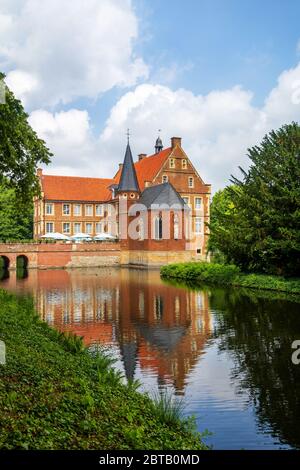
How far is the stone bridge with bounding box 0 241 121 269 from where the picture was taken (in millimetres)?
52781

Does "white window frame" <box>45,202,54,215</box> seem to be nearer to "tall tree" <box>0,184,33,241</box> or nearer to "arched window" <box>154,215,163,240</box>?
"tall tree" <box>0,184,33,241</box>

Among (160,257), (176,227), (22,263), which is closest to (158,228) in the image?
(176,227)

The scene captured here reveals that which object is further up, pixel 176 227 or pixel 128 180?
pixel 128 180

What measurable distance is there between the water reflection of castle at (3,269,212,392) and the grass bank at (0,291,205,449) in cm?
251

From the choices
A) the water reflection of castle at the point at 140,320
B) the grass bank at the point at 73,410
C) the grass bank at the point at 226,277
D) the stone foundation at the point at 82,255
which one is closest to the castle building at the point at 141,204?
the stone foundation at the point at 82,255

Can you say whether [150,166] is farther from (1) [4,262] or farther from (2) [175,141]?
(1) [4,262]

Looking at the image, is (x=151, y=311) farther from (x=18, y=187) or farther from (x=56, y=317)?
(x=18, y=187)

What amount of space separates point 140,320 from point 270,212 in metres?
13.2

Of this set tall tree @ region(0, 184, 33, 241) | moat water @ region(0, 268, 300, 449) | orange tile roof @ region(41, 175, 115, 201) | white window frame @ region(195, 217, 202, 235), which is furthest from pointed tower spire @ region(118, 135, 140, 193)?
moat water @ region(0, 268, 300, 449)

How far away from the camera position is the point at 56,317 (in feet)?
67.6

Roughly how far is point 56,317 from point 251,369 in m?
10.6

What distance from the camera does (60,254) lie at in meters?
55.3

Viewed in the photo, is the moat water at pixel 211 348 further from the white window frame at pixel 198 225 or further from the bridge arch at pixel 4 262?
the white window frame at pixel 198 225

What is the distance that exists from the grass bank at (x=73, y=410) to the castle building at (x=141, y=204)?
147 ft
